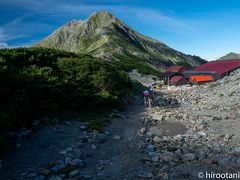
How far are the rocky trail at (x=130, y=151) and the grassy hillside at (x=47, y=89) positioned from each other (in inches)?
93.1

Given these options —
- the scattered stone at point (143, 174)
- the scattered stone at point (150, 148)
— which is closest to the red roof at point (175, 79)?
the scattered stone at point (150, 148)

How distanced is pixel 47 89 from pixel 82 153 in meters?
11.4

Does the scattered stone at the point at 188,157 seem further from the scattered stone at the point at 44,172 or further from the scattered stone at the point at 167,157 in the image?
the scattered stone at the point at 44,172

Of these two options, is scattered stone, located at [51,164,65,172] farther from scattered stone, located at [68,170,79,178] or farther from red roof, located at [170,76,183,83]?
red roof, located at [170,76,183,83]

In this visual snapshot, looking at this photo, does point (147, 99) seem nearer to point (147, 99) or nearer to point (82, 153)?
point (147, 99)

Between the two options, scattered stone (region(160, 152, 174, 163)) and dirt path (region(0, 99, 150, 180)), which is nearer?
dirt path (region(0, 99, 150, 180))

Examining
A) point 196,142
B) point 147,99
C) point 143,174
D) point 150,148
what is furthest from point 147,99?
point 143,174

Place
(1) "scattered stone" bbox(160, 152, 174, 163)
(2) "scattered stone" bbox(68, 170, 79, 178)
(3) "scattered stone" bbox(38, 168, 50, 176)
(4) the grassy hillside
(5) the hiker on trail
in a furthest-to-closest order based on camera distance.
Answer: (5) the hiker on trail → (4) the grassy hillside → (1) "scattered stone" bbox(160, 152, 174, 163) → (3) "scattered stone" bbox(38, 168, 50, 176) → (2) "scattered stone" bbox(68, 170, 79, 178)

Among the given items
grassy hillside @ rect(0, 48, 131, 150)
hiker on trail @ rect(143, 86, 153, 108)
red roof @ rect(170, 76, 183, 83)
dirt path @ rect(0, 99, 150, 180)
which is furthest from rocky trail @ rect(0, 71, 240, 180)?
red roof @ rect(170, 76, 183, 83)

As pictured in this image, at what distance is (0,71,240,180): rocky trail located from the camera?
15164mm

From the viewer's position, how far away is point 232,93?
39812mm

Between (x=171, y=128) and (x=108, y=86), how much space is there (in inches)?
526

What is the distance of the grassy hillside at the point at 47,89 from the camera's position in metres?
23.1

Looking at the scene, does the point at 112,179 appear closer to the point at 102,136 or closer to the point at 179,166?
the point at 179,166
